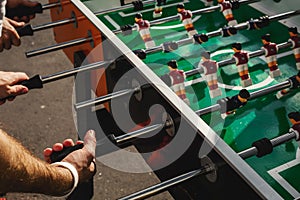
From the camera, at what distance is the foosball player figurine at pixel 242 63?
2.08 m

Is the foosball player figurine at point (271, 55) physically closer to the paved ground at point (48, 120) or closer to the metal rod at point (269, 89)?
the metal rod at point (269, 89)

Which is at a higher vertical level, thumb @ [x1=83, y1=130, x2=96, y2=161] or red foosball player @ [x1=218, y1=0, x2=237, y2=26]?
red foosball player @ [x1=218, y1=0, x2=237, y2=26]

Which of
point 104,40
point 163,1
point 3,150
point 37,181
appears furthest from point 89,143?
point 163,1

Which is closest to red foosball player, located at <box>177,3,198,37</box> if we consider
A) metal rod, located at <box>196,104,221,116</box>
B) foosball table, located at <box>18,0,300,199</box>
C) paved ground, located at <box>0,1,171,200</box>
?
foosball table, located at <box>18,0,300,199</box>

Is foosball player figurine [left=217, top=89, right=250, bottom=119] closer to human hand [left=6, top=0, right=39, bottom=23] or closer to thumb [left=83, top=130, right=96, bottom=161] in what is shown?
thumb [left=83, top=130, right=96, bottom=161]

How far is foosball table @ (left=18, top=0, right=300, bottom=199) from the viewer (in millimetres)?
1375

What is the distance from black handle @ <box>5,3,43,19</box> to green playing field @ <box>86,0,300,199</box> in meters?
0.54

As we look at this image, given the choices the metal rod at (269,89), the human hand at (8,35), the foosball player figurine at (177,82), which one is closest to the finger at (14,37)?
the human hand at (8,35)

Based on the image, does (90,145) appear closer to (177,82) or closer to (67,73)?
(67,73)

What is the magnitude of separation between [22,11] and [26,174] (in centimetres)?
127

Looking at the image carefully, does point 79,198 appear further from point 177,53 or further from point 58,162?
point 177,53

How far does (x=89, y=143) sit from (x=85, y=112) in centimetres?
50

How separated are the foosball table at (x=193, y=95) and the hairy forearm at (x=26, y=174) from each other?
0.22m

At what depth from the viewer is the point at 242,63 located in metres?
2.08
